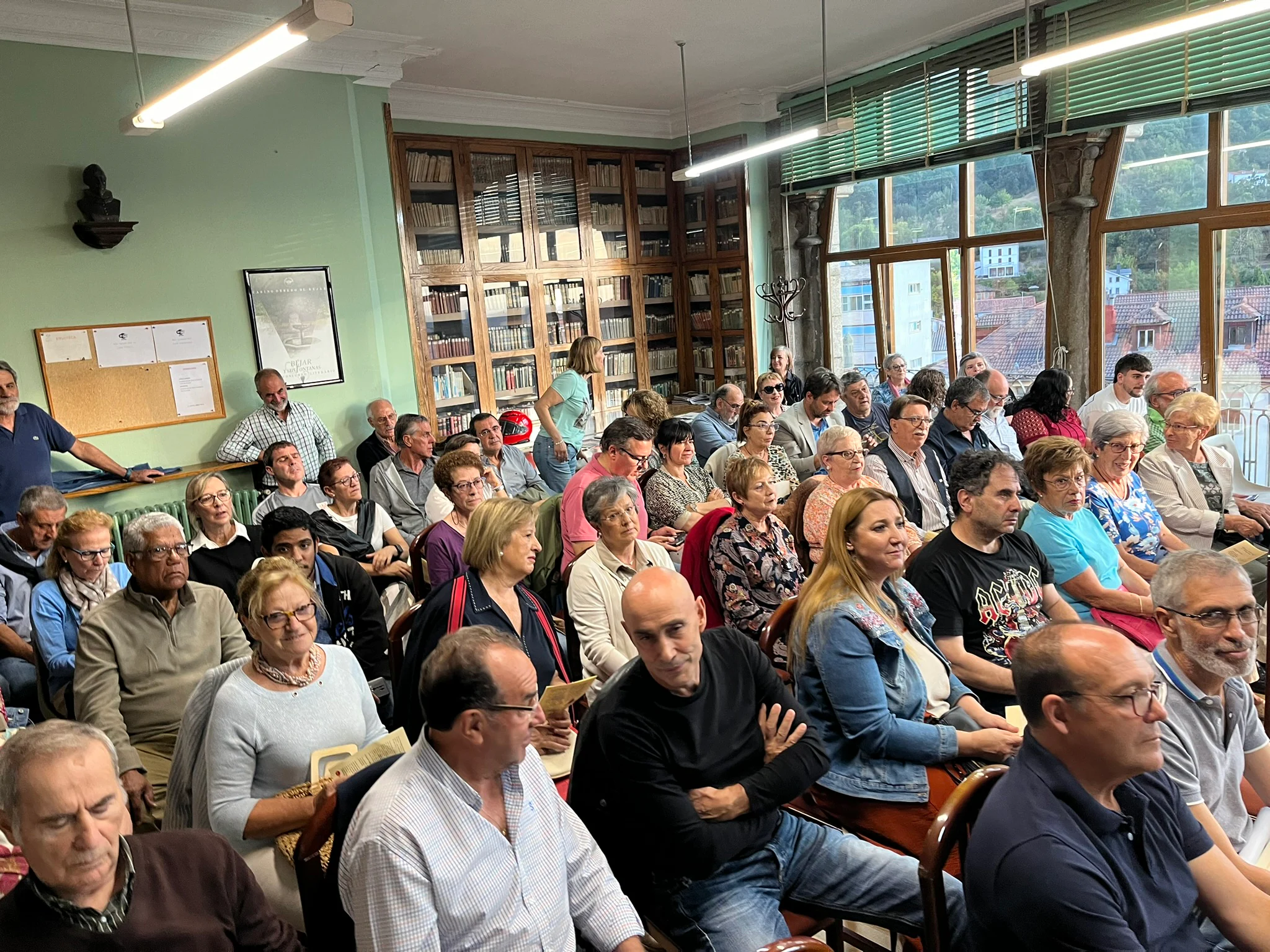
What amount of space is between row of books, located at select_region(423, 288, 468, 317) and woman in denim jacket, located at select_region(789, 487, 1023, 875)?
626 centimetres

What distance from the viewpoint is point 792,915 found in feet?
6.73

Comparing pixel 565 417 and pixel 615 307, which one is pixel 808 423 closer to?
pixel 565 417

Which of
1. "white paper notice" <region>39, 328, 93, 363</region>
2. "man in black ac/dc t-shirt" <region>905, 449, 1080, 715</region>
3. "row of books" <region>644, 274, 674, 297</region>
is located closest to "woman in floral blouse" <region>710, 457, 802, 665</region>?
"man in black ac/dc t-shirt" <region>905, 449, 1080, 715</region>

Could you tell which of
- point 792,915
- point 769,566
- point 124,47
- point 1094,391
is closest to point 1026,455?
point 769,566

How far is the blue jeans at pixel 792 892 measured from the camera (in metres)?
1.87

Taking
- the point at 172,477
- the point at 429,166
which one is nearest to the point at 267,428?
the point at 172,477

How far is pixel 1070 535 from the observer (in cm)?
329

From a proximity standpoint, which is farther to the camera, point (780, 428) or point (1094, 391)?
point (1094, 391)

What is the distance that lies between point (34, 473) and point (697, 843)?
4.82m

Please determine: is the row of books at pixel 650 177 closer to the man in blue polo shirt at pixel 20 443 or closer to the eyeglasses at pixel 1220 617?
the man in blue polo shirt at pixel 20 443

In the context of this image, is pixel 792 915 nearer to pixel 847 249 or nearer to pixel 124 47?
pixel 124 47

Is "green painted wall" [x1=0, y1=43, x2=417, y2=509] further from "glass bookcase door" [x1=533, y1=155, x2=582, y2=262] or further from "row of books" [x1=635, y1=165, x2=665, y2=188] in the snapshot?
"row of books" [x1=635, y1=165, x2=665, y2=188]

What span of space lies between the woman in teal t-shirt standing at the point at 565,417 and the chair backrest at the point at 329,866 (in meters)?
4.92

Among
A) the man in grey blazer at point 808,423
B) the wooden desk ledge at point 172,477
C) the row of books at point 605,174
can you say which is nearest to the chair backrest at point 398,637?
the wooden desk ledge at point 172,477
